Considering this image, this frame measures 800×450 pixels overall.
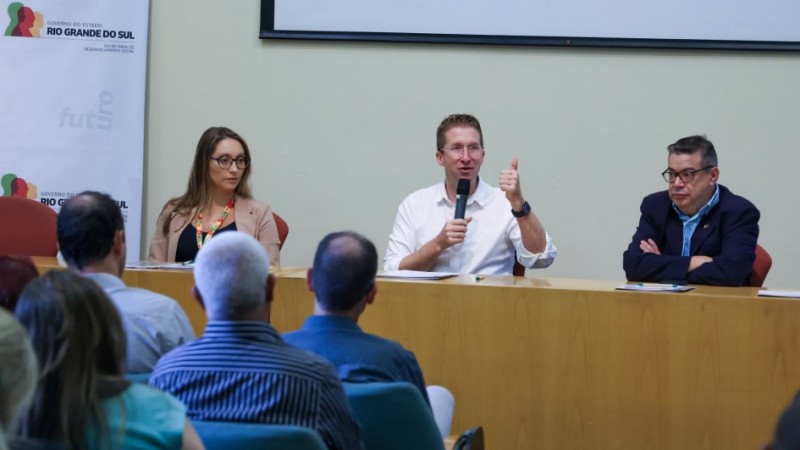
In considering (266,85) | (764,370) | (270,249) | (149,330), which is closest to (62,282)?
(149,330)

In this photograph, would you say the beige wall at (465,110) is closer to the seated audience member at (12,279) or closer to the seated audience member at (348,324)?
the seated audience member at (348,324)

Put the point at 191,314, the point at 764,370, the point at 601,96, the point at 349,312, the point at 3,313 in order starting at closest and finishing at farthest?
the point at 3,313 → the point at 349,312 → the point at 764,370 → the point at 191,314 → the point at 601,96

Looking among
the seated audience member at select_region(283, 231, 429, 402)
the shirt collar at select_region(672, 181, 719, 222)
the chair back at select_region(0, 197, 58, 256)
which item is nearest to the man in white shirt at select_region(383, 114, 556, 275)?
the shirt collar at select_region(672, 181, 719, 222)

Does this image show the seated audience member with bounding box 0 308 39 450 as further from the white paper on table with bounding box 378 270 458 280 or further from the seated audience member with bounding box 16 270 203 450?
the white paper on table with bounding box 378 270 458 280

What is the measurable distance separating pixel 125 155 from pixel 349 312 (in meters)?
3.13

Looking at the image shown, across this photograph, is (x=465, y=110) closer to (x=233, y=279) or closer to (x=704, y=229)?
(x=704, y=229)

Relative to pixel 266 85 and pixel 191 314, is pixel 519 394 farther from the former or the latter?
pixel 266 85

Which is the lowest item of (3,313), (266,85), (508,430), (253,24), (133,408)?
(508,430)

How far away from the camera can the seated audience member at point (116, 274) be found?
2.22 m

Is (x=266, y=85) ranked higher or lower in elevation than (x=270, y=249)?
higher

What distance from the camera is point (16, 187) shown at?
4.97 metres

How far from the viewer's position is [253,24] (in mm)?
5016

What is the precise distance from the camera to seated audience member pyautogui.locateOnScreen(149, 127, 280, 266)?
160 inches

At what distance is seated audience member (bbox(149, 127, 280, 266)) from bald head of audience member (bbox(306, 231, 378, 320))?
1.81m
